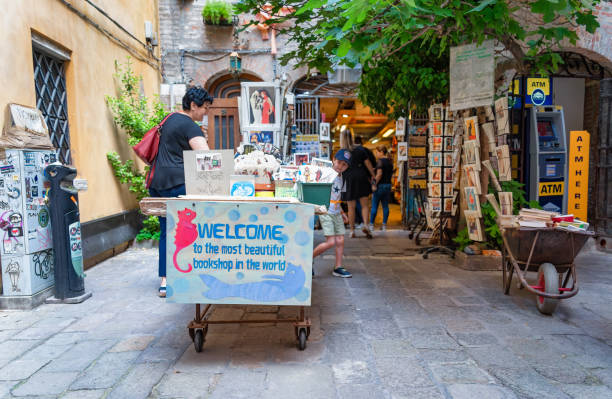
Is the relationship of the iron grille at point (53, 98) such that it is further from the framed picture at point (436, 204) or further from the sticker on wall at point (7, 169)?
the framed picture at point (436, 204)

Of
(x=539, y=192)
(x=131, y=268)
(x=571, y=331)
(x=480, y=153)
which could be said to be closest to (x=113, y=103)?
(x=131, y=268)

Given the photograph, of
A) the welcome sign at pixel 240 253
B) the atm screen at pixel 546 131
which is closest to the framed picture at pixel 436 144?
the atm screen at pixel 546 131

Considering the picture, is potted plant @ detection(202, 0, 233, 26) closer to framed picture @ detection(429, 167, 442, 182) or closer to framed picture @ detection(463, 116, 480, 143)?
framed picture @ detection(429, 167, 442, 182)

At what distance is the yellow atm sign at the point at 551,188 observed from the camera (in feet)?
21.2

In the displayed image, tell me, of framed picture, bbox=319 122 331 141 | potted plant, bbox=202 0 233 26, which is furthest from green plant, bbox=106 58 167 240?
framed picture, bbox=319 122 331 141

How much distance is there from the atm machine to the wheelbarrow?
3.18 m

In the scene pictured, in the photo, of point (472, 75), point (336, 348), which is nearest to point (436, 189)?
point (472, 75)

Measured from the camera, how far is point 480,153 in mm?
5254

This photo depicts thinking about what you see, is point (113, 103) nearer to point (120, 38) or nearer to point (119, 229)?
point (120, 38)

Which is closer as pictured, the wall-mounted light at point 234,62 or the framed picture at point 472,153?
the framed picture at point 472,153

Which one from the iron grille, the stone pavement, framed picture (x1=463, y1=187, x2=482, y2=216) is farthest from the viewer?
framed picture (x1=463, y1=187, x2=482, y2=216)

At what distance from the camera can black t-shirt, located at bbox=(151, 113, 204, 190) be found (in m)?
3.90

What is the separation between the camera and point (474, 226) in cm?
516

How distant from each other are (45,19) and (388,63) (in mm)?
4689
